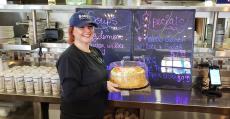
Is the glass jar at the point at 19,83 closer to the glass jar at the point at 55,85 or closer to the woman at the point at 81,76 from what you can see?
the glass jar at the point at 55,85

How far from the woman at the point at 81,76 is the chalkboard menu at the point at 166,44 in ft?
Result: 1.86

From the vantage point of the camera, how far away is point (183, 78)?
2.23 meters

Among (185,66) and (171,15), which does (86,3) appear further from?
(185,66)

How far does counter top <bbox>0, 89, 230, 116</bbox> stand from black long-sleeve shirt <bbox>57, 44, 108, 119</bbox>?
24 centimetres

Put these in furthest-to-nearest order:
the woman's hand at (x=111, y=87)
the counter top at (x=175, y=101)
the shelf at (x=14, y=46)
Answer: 1. the shelf at (x=14, y=46)
2. the counter top at (x=175, y=101)
3. the woman's hand at (x=111, y=87)

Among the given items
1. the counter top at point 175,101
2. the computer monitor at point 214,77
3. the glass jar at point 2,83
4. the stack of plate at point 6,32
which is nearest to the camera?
the counter top at point 175,101

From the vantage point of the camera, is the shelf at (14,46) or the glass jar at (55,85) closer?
the glass jar at (55,85)

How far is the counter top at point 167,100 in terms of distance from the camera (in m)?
1.92

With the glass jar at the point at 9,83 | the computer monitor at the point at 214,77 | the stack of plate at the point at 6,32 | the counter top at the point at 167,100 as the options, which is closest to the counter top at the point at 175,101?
the counter top at the point at 167,100

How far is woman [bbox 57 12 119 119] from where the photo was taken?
167cm

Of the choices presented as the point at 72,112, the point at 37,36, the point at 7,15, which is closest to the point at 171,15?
the point at 72,112

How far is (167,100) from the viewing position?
2008 millimetres

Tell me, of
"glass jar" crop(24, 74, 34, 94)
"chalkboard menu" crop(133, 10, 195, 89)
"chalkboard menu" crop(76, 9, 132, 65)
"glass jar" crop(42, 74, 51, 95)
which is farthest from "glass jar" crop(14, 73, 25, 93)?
"chalkboard menu" crop(133, 10, 195, 89)

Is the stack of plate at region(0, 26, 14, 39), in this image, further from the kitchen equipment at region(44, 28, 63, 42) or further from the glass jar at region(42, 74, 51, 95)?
the glass jar at region(42, 74, 51, 95)
